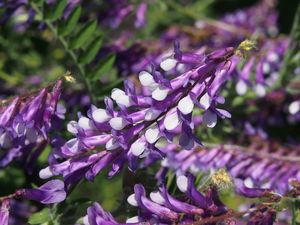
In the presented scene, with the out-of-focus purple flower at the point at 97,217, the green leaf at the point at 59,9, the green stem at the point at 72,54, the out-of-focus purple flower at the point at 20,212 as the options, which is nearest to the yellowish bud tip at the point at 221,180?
the out-of-focus purple flower at the point at 97,217

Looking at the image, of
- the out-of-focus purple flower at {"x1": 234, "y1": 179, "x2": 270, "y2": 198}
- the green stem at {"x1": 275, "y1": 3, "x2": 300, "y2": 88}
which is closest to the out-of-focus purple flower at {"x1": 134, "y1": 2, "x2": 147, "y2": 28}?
the green stem at {"x1": 275, "y1": 3, "x2": 300, "y2": 88}

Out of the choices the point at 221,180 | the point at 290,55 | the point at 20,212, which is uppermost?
the point at 221,180

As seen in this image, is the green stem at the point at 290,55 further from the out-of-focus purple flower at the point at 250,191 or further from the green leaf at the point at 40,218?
the green leaf at the point at 40,218

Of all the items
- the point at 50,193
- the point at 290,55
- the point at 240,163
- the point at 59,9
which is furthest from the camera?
the point at 290,55

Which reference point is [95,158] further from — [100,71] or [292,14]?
[292,14]

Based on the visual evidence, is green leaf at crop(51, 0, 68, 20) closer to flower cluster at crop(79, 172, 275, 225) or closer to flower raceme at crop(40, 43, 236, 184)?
flower raceme at crop(40, 43, 236, 184)

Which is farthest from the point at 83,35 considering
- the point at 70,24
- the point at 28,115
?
the point at 28,115

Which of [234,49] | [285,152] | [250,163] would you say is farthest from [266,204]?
[285,152]

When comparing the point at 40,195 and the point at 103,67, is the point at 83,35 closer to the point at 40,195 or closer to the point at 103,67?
the point at 103,67
